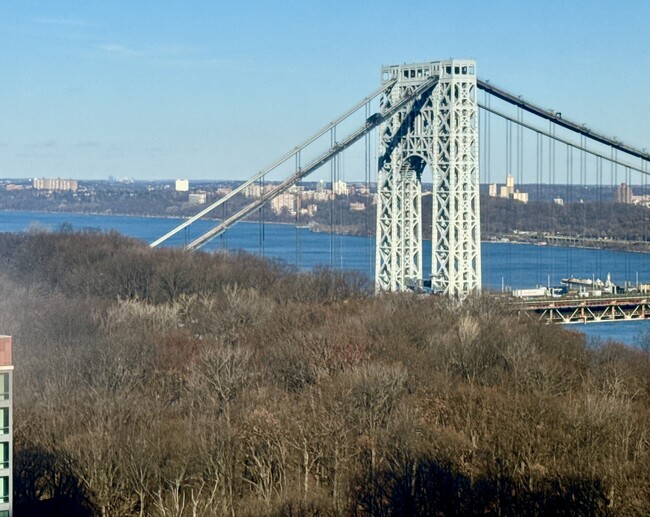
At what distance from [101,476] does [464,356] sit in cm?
890

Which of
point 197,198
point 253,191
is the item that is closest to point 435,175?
point 253,191

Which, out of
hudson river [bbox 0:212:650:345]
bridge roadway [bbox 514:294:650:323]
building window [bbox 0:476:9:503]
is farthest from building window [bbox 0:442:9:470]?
bridge roadway [bbox 514:294:650:323]

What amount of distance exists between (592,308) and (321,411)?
20348 mm

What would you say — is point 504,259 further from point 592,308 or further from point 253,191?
point 592,308

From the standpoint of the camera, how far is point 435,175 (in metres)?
33.0

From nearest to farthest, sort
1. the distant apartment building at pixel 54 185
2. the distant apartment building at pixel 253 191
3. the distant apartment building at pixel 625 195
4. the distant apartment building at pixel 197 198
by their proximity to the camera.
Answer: the distant apartment building at pixel 625 195
the distant apartment building at pixel 253 191
the distant apartment building at pixel 197 198
the distant apartment building at pixel 54 185

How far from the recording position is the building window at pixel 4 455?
43.3ft

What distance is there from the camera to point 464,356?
24797 mm

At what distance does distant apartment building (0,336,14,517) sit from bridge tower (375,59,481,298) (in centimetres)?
2017

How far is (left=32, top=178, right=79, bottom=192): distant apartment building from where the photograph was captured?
124925 mm

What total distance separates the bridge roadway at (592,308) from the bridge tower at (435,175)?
157 inches

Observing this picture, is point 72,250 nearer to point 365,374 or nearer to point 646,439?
point 365,374

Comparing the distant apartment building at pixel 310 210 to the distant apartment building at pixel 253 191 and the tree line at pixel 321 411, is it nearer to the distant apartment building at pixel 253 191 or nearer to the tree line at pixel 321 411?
the distant apartment building at pixel 253 191

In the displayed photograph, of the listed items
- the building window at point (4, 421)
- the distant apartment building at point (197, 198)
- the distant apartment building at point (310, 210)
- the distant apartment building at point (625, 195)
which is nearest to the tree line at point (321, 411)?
the building window at point (4, 421)
